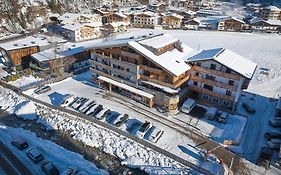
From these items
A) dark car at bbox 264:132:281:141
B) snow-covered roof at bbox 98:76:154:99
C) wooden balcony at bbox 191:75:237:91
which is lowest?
dark car at bbox 264:132:281:141

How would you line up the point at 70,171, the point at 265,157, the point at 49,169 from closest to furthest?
the point at 70,171 → the point at 49,169 → the point at 265,157

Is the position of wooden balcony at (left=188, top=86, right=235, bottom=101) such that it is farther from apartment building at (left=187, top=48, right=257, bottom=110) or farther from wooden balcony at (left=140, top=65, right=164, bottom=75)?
wooden balcony at (left=140, top=65, right=164, bottom=75)

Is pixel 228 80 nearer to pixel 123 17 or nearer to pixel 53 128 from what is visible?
pixel 53 128

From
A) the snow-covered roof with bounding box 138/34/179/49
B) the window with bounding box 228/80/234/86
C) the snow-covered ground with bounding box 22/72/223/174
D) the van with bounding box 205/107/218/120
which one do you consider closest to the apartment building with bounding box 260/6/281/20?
the snow-covered roof with bounding box 138/34/179/49

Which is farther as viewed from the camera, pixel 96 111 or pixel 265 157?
pixel 96 111

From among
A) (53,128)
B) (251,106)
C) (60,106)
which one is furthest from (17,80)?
(251,106)

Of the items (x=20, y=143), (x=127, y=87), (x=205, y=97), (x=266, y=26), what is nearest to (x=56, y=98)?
(x=20, y=143)

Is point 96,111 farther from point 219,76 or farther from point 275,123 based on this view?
point 275,123
